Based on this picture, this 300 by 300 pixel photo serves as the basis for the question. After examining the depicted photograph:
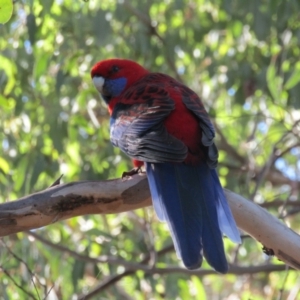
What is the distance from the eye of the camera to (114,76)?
3834 millimetres

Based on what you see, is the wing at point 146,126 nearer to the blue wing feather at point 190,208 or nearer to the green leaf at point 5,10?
the blue wing feather at point 190,208

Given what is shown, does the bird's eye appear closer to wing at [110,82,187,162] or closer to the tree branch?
wing at [110,82,187,162]

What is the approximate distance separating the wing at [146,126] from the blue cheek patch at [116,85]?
347 millimetres

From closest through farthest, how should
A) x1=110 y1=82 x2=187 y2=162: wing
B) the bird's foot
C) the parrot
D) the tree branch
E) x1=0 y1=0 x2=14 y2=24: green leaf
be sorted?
1. x1=0 y1=0 x2=14 y2=24: green leaf
2. the tree branch
3. the parrot
4. x1=110 y1=82 x2=187 y2=162: wing
5. the bird's foot

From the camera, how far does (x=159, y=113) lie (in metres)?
2.97

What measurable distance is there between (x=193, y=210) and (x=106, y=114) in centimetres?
241

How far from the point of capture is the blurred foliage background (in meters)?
3.78

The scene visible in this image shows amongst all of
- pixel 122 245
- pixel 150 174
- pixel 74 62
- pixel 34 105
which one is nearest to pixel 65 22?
pixel 74 62

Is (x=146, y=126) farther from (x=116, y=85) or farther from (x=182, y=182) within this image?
(x=116, y=85)

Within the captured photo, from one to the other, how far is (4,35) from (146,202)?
5.70 ft

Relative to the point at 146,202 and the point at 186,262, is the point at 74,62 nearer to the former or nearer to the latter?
the point at 146,202

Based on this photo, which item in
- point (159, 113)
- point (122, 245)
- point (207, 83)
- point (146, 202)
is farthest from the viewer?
point (207, 83)

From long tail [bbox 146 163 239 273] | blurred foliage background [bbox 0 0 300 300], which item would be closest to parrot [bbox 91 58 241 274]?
long tail [bbox 146 163 239 273]

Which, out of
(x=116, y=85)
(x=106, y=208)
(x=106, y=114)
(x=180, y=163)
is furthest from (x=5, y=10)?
(x=106, y=114)
